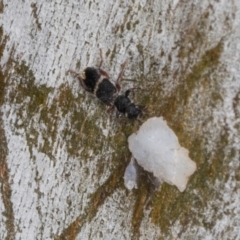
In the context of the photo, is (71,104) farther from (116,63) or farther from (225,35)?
(225,35)

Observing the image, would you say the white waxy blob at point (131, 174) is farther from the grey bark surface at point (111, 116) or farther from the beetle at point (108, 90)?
the beetle at point (108, 90)

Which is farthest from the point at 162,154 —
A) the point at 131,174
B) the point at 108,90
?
the point at 108,90

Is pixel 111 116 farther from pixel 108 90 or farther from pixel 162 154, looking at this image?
pixel 162 154

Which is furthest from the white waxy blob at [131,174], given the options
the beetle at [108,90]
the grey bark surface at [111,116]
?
the beetle at [108,90]

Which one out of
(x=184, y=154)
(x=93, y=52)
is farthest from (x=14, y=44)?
(x=184, y=154)

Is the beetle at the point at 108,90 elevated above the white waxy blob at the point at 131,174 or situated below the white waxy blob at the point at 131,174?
above
